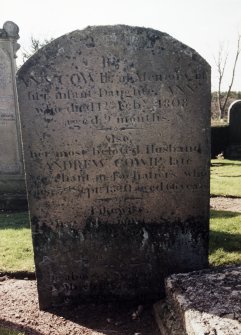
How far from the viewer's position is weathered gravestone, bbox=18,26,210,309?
3297mm

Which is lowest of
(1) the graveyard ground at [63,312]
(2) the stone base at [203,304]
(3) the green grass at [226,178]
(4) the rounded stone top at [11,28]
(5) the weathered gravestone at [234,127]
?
(1) the graveyard ground at [63,312]

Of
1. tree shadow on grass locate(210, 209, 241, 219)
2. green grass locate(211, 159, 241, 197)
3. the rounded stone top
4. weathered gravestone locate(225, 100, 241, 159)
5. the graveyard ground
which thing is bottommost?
the graveyard ground

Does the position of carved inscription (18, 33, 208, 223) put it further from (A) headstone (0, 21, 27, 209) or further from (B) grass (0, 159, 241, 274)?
(A) headstone (0, 21, 27, 209)

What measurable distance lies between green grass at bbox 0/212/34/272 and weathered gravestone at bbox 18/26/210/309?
1.06 m

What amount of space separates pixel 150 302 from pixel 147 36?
2720 millimetres

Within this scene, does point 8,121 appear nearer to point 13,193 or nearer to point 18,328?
point 13,193

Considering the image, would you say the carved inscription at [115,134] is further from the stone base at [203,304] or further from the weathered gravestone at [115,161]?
the stone base at [203,304]

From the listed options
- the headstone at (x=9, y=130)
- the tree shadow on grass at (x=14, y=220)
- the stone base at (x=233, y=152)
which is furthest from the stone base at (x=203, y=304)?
the stone base at (x=233, y=152)

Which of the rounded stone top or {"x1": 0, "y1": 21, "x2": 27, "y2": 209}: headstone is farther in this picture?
{"x1": 0, "y1": 21, "x2": 27, "y2": 209}: headstone

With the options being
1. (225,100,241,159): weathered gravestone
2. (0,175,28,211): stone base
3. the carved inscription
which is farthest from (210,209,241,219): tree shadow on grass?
(225,100,241,159): weathered gravestone

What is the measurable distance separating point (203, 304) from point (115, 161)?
1.55 metres

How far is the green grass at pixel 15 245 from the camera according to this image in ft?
15.0

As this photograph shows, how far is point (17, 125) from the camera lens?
7.50m

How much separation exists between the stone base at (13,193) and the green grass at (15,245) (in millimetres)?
661
